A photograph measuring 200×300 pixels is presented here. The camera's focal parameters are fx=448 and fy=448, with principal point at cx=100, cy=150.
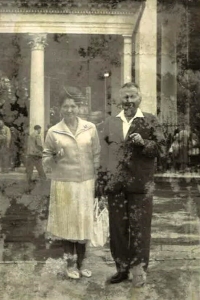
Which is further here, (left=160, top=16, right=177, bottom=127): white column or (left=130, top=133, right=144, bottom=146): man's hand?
(left=160, top=16, right=177, bottom=127): white column

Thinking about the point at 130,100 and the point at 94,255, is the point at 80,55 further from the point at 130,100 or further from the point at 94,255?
the point at 94,255

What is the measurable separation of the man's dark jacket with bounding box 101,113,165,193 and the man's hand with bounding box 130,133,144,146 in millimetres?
17

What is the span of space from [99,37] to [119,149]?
57 centimetres

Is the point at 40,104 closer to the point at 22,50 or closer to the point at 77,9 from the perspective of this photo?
the point at 22,50

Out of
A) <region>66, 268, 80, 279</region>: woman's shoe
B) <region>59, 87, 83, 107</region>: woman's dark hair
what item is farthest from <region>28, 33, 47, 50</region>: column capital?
<region>66, 268, 80, 279</region>: woman's shoe

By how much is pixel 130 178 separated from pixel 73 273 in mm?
532

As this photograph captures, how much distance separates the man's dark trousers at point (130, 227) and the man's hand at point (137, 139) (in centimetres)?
25

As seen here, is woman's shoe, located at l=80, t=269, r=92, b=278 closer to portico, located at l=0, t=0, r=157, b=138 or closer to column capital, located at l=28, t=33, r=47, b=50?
portico, located at l=0, t=0, r=157, b=138

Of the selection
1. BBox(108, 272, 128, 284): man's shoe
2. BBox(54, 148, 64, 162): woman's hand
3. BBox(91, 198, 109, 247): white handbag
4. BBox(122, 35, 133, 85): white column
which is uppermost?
BBox(122, 35, 133, 85): white column

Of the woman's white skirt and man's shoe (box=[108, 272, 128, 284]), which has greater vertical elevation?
the woman's white skirt

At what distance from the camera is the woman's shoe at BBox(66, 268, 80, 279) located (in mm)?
2141

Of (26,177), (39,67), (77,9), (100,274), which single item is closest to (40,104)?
(39,67)

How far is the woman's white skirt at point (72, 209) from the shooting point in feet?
7.18

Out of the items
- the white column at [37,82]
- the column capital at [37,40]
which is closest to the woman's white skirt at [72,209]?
the white column at [37,82]
